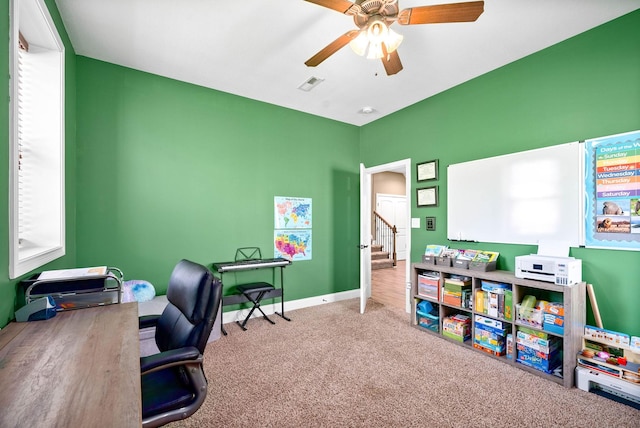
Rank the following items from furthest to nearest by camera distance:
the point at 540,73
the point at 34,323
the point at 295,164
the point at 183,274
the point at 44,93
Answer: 1. the point at 295,164
2. the point at 540,73
3. the point at 44,93
4. the point at 183,274
5. the point at 34,323

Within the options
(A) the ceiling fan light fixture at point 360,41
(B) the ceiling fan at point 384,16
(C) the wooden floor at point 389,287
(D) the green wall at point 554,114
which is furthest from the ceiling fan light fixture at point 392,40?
(C) the wooden floor at point 389,287

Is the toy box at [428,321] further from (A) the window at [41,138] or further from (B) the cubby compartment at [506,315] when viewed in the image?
(A) the window at [41,138]

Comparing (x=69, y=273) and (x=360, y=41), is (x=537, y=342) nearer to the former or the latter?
(x=360, y=41)

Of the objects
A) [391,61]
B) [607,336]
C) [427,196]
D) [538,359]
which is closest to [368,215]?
[427,196]

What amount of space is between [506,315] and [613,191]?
1319 mm

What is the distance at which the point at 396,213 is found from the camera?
9195 mm

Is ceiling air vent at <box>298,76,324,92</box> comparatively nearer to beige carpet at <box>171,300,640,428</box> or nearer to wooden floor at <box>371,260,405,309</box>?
beige carpet at <box>171,300,640,428</box>

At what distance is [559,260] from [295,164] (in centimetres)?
317

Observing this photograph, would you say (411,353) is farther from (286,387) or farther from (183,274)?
(183,274)

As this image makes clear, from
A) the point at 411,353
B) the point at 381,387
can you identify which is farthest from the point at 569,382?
the point at 381,387

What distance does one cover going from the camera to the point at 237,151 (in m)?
3.72

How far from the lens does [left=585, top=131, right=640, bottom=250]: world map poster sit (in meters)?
2.21

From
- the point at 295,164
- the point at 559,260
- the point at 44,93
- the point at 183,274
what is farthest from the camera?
the point at 295,164

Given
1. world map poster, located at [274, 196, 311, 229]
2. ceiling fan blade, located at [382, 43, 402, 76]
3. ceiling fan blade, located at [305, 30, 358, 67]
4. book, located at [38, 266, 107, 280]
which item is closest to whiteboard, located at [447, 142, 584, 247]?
ceiling fan blade, located at [382, 43, 402, 76]
